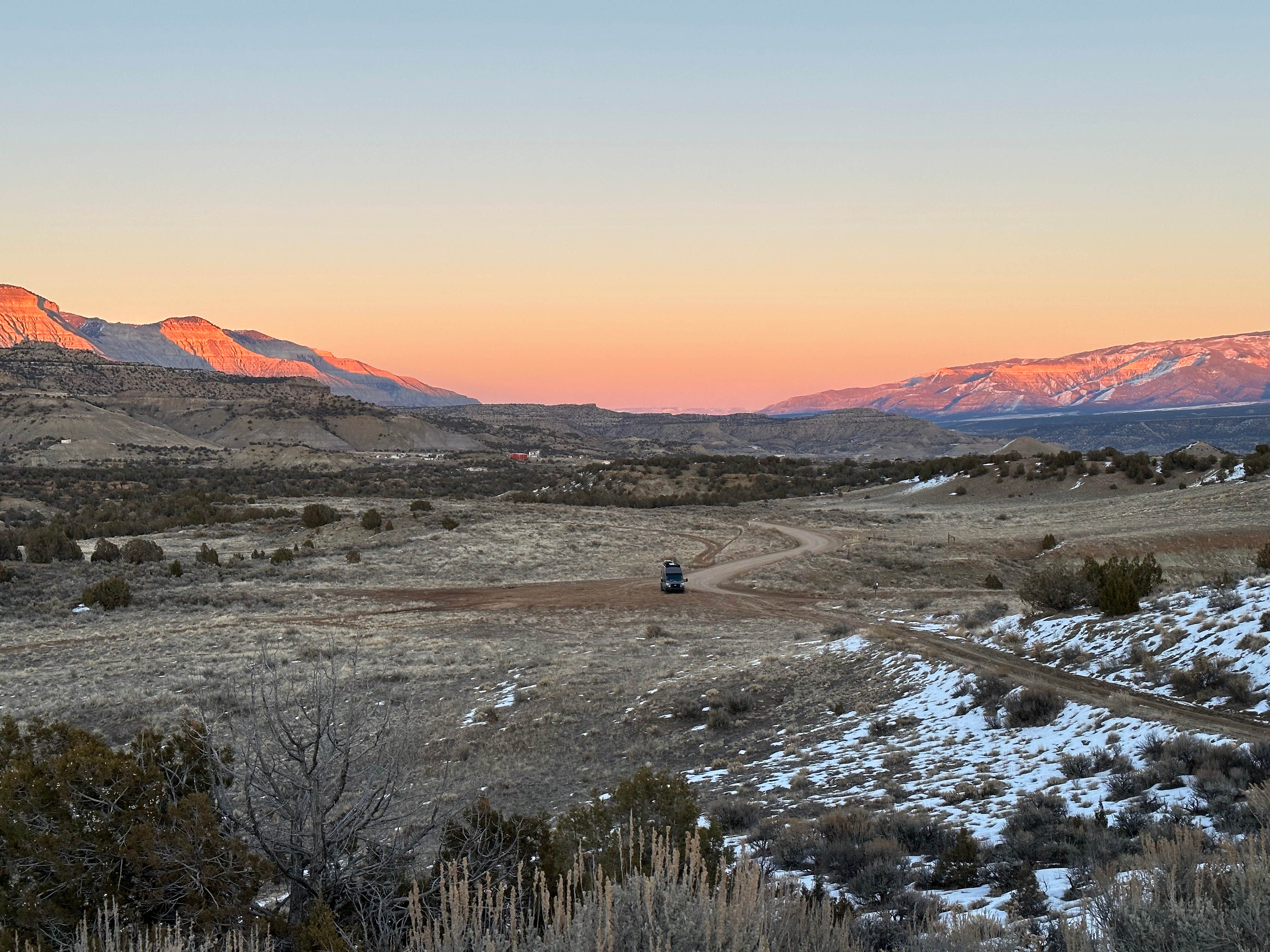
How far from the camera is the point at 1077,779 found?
30.8 feet

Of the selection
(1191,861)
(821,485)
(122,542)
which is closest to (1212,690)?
(1191,861)

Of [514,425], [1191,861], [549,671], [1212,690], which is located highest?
[514,425]

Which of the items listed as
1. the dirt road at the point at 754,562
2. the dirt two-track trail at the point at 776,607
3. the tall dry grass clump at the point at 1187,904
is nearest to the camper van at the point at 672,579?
the dirt two-track trail at the point at 776,607

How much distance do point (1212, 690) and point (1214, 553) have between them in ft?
68.4

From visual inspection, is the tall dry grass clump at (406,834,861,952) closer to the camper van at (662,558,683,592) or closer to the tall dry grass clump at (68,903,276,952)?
the tall dry grass clump at (68,903,276,952)

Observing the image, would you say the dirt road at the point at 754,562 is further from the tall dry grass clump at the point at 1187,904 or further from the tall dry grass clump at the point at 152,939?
the tall dry grass clump at the point at 1187,904

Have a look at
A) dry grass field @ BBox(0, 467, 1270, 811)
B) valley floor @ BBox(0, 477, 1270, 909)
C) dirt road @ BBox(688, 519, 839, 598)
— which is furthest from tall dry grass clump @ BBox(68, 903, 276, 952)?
dirt road @ BBox(688, 519, 839, 598)

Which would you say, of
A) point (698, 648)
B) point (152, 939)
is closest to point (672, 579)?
point (698, 648)

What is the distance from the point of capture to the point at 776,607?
1071 inches

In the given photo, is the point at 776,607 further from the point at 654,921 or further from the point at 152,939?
the point at 654,921

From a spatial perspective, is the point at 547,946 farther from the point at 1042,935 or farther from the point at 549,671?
the point at 549,671

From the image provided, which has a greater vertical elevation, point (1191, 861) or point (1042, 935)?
point (1191, 861)

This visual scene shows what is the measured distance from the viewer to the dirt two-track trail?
10781mm

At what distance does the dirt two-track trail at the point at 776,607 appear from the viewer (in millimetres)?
10781
